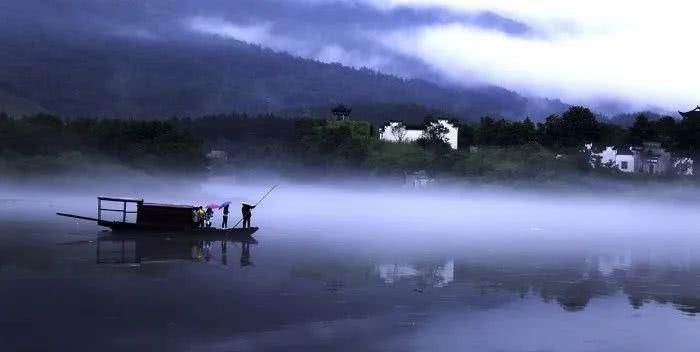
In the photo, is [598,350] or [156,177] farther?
[156,177]

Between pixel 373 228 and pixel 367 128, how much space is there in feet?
390

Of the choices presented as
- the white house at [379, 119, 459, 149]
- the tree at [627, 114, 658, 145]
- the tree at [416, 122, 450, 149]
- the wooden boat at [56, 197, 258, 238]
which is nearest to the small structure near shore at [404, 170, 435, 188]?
the tree at [416, 122, 450, 149]

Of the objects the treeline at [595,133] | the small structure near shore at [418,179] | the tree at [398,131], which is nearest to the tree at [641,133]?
the treeline at [595,133]

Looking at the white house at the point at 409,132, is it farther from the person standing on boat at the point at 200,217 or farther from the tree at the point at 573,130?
the person standing on boat at the point at 200,217

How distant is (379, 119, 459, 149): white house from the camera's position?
171 meters

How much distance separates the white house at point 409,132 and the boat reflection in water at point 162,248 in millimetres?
117037

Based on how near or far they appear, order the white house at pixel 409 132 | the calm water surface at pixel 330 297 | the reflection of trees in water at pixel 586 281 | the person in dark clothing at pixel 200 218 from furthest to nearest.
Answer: the white house at pixel 409 132 → the person in dark clothing at pixel 200 218 → the reflection of trees in water at pixel 586 281 → the calm water surface at pixel 330 297

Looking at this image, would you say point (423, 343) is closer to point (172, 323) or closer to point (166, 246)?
point (172, 323)

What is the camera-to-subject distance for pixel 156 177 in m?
151

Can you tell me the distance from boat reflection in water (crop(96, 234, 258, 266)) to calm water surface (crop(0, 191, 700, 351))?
0.15 meters

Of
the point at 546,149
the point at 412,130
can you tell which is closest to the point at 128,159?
the point at 412,130

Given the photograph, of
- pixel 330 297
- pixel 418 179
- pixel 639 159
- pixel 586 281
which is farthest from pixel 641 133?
pixel 330 297

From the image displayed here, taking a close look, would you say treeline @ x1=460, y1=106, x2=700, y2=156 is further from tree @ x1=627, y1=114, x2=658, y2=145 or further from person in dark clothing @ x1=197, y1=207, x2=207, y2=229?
person in dark clothing @ x1=197, y1=207, x2=207, y2=229

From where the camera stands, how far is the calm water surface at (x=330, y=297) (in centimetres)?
2453
